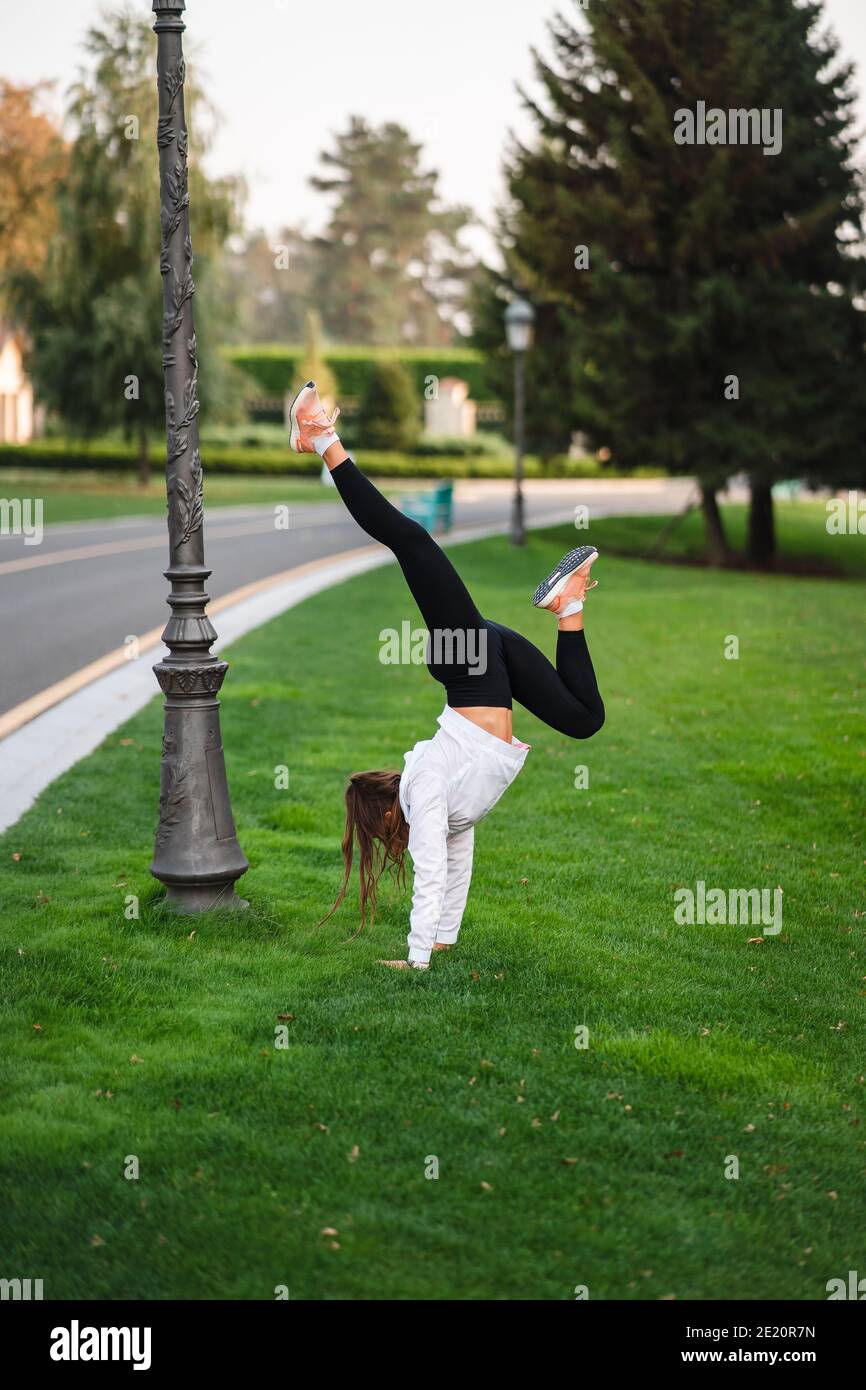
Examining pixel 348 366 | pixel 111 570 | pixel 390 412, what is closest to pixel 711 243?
pixel 111 570

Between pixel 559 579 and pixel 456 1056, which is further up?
pixel 559 579

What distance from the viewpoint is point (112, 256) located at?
113ft

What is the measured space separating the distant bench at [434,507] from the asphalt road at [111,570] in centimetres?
129

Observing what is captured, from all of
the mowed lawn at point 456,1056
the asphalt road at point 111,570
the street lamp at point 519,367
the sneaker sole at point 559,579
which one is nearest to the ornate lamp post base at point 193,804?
the mowed lawn at point 456,1056

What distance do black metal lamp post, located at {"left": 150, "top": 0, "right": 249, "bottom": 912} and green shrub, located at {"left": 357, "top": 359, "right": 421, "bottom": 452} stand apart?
44525mm

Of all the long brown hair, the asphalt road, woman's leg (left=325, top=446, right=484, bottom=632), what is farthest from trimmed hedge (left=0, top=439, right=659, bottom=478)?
woman's leg (left=325, top=446, right=484, bottom=632)

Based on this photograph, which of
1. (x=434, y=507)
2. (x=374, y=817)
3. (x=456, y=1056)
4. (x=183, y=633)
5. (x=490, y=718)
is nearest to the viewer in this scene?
(x=456, y=1056)

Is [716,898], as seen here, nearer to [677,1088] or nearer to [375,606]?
[677,1088]

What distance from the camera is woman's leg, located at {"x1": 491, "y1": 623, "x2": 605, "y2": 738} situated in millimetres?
5059

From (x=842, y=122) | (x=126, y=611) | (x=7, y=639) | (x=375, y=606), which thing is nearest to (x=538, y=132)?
(x=842, y=122)

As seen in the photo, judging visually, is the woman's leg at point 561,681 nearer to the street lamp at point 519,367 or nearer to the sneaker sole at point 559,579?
the sneaker sole at point 559,579

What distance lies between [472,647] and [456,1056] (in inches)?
57.6

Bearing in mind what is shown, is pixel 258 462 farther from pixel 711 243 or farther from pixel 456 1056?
pixel 456 1056
